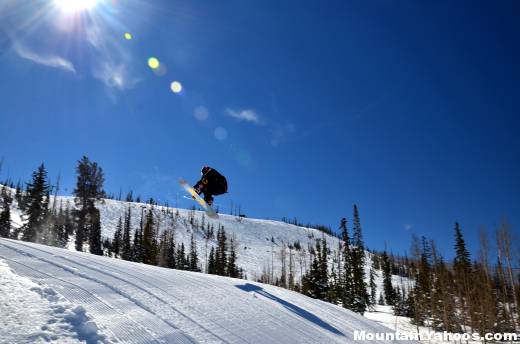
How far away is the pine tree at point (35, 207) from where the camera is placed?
3531 centimetres

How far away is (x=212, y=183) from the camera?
14781 mm

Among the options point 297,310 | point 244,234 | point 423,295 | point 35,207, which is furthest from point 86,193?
point 244,234

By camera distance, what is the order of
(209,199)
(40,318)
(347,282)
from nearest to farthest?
(40,318), (209,199), (347,282)

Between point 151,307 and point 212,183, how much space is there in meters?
7.72

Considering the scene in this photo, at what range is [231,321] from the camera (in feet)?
26.3

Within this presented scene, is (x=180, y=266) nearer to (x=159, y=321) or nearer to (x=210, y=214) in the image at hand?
(x=210, y=214)

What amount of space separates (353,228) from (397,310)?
14.1 m

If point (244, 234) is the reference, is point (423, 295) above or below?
below

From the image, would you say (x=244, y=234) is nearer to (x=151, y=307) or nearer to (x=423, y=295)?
(x=423, y=295)

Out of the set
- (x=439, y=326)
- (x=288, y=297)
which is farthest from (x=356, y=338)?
(x=439, y=326)

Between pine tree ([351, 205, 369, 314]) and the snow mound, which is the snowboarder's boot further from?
pine tree ([351, 205, 369, 314])

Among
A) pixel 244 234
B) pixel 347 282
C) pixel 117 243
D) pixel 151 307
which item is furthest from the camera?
pixel 244 234

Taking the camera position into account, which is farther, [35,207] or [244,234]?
[244,234]

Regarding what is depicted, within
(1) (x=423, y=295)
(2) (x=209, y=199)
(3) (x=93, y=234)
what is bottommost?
(1) (x=423, y=295)
